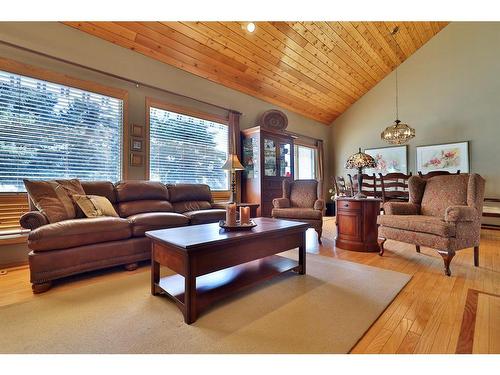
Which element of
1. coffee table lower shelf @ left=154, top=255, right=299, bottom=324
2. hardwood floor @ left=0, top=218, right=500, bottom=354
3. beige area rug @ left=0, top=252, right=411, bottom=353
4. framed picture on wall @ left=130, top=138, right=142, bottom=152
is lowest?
hardwood floor @ left=0, top=218, right=500, bottom=354

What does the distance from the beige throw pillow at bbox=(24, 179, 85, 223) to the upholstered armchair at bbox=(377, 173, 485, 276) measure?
3409 mm

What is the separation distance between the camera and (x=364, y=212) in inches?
116

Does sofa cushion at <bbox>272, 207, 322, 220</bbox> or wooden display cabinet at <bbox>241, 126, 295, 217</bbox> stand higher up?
wooden display cabinet at <bbox>241, 126, 295, 217</bbox>

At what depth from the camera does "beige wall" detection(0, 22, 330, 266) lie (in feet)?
8.36

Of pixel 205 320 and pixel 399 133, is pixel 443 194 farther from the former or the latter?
pixel 205 320

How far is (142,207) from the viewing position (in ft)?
9.62

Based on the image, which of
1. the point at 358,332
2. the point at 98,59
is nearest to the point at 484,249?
the point at 358,332

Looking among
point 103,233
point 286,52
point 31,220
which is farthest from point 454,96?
point 31,220

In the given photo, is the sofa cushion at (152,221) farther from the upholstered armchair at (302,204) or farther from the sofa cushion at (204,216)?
the upholstered armchair at (302,204)

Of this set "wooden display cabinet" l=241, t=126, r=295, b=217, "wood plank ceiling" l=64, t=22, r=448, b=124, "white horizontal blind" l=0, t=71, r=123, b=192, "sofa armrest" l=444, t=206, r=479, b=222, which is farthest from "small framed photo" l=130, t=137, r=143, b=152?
"sofa armrest" l=444, t=206, r=479, b=222

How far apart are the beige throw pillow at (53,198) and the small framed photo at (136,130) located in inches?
47.1

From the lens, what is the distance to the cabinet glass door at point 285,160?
16.1ft

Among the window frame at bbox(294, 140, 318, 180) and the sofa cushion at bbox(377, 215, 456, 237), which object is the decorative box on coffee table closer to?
the sofa cushion at bbox(377, 215, 456, 237)
